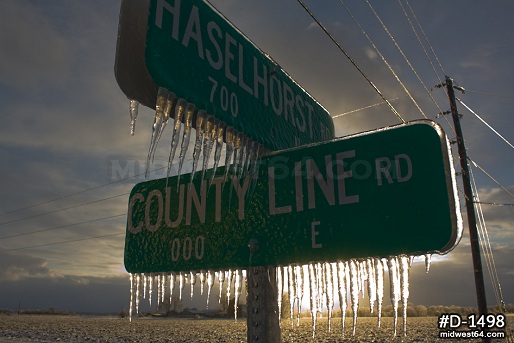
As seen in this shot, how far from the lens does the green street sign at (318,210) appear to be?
1229 mm

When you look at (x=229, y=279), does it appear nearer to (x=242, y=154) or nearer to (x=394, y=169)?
(x=242, y=154)

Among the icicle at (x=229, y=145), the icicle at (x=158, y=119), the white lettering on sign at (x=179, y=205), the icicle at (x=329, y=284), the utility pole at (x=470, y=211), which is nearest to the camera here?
the icicle at (x=158, y=119)

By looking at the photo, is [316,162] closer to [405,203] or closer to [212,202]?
[405,203]

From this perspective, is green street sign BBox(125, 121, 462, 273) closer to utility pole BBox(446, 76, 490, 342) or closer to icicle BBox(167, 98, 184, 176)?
icicle BBox(167, 98, 184, 176)

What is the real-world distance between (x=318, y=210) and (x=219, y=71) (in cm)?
60

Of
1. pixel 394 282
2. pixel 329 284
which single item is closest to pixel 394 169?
pixel 394 282

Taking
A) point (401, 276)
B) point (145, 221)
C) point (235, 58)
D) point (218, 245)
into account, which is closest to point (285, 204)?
point (218, 245)

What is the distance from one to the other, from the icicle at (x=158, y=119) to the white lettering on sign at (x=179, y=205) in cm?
38

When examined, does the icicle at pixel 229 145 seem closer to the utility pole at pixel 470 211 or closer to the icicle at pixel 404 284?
the icicle at pixel 404 284

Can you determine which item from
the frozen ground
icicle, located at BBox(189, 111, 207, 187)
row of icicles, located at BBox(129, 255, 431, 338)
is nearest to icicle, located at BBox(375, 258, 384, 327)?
row of icicles, located at BBox(129, 255, 431, 338)

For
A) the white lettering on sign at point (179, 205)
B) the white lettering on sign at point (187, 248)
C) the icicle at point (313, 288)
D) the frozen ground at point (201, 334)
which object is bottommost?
the frozen ground at point (201, 334)

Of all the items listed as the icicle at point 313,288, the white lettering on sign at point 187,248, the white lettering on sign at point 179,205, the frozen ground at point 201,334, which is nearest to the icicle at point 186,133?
the white lettering on sign at point 179,205

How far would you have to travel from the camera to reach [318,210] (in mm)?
1412

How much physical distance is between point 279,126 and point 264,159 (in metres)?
0.20
